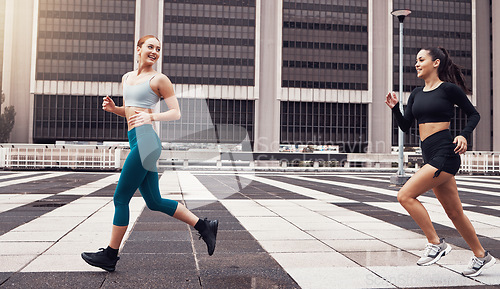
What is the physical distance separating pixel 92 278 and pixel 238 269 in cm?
121

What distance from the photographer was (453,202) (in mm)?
3482

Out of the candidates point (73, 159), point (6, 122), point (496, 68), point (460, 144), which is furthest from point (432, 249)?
point (496, 68)

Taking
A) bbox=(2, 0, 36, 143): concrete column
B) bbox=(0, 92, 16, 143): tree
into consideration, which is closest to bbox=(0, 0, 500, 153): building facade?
bbox=(2, 0, 36, 143): concrete column

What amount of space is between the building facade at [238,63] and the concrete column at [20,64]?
0.43 ft

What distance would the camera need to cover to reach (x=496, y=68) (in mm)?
59750

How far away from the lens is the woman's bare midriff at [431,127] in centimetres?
351

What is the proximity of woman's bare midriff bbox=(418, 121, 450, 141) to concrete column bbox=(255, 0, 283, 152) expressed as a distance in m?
51.0

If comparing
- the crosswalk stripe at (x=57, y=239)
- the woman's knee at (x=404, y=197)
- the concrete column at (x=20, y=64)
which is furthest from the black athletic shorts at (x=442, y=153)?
the concrete column at (x=20, y=64)

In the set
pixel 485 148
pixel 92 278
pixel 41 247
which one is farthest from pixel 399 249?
pixel 485 148

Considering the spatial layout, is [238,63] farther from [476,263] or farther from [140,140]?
[476,263]

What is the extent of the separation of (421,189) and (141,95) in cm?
250

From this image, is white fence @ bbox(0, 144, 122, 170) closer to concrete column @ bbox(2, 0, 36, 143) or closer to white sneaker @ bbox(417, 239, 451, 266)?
white sneaker @ bbox(417, 239, 451, 266)

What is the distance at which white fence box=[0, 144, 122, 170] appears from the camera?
2292 cm

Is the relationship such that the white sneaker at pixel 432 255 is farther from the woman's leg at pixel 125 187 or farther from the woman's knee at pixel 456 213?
the woman's leg at pixel 125 187
